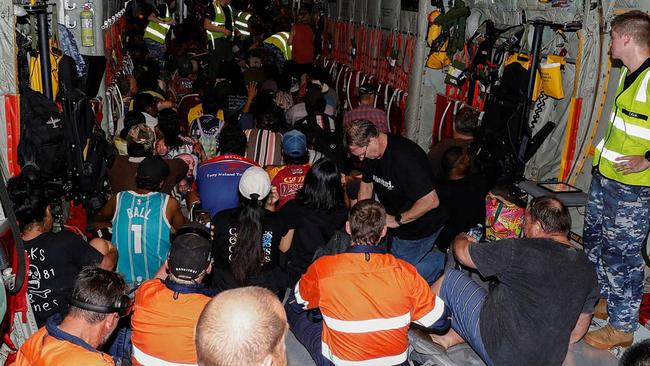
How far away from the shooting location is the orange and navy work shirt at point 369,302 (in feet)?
9.93

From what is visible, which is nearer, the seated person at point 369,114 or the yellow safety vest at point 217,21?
the seated person at point 369,114

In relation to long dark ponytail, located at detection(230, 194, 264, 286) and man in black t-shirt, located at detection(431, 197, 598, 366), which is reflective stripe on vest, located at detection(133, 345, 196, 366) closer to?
long dark ponytail, located at detection(230, 194, 264, 286)

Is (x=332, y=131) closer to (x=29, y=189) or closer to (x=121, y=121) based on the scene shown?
(x=121, y=121)

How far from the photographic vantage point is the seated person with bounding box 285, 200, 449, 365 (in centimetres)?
303

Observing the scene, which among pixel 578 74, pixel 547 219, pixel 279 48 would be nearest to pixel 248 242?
pixel 547 219

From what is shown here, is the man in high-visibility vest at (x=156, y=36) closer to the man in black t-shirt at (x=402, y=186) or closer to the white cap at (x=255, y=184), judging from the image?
the man in black t-shirt at (x=402, y=186)

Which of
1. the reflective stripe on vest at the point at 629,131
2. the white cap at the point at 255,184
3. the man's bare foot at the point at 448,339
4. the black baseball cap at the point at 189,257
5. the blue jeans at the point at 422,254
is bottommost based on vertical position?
the man's bare foot at the point at 448,339

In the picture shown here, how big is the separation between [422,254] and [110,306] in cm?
268

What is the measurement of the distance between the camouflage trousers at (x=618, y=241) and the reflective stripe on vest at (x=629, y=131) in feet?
0.23

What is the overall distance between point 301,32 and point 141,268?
8.15m

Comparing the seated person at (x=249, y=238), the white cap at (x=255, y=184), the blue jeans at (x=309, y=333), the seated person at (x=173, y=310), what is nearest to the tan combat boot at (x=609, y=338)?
the blue jeans at (x=309, y=333)

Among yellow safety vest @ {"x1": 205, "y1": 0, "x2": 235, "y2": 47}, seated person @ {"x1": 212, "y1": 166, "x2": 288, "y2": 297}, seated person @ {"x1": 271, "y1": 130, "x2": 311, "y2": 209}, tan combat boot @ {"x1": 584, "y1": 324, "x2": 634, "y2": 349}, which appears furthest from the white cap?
yellow safety vest @ {"x1": 205, "y1": 0, "x2": 235, "y2": 47}

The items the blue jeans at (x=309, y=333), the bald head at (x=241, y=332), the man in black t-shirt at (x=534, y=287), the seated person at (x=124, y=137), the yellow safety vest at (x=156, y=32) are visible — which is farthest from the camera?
the yellow safety vest at (x=156, y=32)

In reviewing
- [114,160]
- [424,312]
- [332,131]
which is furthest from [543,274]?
[332,131]
